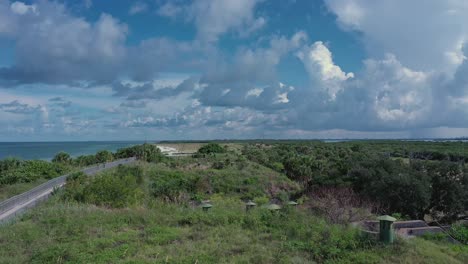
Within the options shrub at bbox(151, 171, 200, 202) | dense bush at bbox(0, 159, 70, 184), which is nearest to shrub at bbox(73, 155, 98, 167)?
dense bush at bbox(0, 159, 70, 184)

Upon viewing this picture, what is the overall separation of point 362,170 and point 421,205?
597 cm

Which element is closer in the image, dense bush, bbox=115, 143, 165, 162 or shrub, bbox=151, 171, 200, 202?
shrub, bbox=151, 171, 200, 202

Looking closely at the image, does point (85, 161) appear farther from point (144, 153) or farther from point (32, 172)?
point (32, 172)

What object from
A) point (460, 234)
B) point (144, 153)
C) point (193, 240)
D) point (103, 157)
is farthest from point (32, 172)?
point (460, 234)

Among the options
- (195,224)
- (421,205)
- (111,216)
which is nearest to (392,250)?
(195,224)

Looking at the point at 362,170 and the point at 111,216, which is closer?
the point at 111,216

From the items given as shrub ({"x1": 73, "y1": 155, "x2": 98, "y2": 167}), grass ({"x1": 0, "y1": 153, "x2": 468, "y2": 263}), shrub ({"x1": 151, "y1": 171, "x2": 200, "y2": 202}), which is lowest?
shrub ({"x1": 151, "y1": 171, "x2": 200, "y2": 202})

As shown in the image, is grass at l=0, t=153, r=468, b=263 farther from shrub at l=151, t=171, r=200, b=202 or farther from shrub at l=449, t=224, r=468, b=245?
shrub at l=151, t=171, r=200, b=202

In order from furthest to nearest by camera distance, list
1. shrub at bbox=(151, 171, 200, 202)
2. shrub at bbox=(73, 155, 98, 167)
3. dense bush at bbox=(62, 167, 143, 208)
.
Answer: shrub at bbox=(73, 155, 98, 167) < shrub at bbox=(151, 171, 200, 202) < dense bush at bbox=(62, 167, 143, 208)

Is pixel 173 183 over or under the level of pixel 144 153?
under

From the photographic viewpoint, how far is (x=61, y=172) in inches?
1318

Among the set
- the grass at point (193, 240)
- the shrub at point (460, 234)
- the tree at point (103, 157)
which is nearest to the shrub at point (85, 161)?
the tree at point (103, 157)

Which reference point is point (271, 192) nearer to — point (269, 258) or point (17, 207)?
point (17, 207)

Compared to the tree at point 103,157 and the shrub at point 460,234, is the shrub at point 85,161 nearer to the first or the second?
the tree at point 103,157
